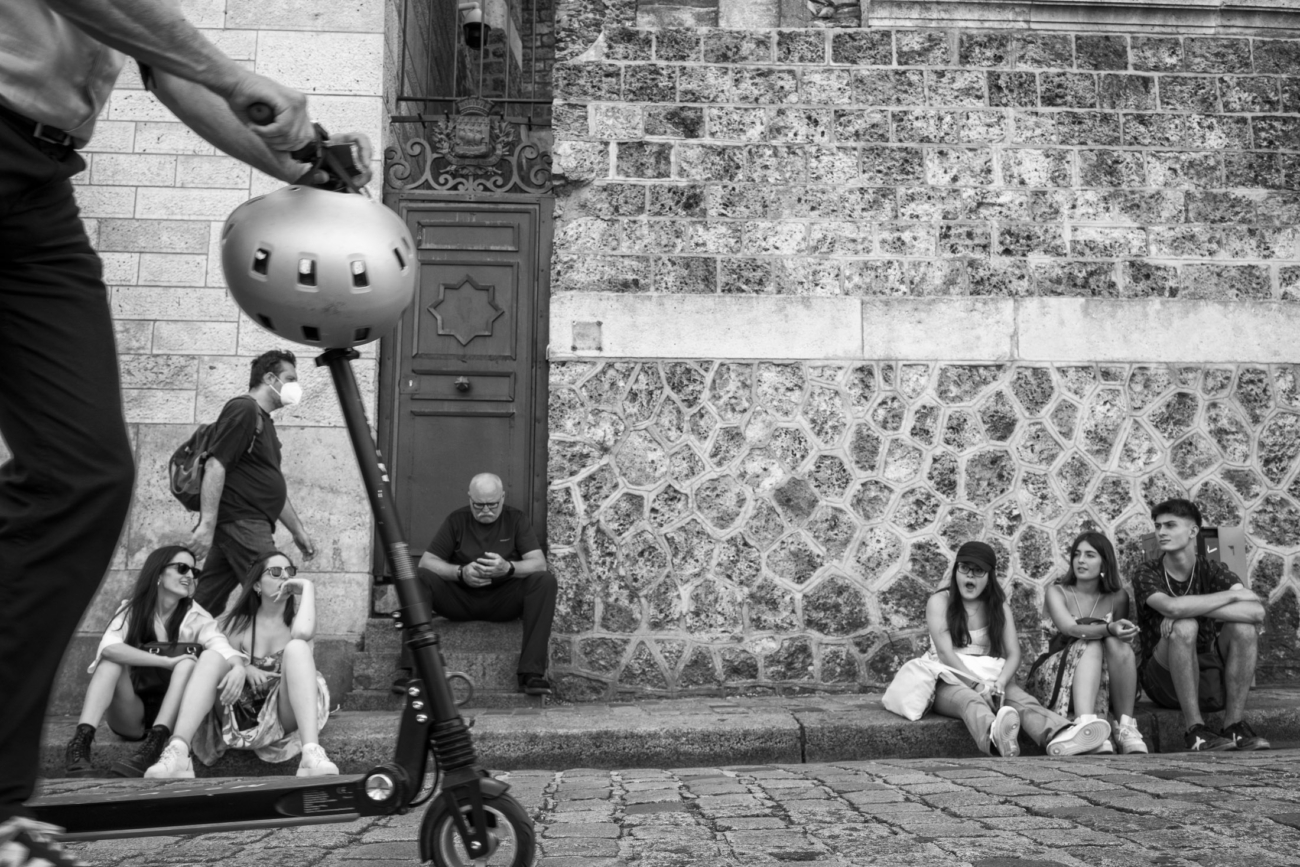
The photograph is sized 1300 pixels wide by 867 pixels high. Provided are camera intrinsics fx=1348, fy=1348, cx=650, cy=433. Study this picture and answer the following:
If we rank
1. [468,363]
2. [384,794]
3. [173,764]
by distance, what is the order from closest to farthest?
[384,794] < [173,764] < [468,363]

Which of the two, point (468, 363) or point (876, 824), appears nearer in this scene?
point (876, 824)

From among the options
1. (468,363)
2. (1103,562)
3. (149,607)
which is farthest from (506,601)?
(1103,562)

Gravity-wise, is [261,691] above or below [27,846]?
below

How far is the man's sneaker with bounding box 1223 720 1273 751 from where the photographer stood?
6250mm

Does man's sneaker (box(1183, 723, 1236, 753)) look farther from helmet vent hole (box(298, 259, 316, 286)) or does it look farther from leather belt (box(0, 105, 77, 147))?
leather belt (box(0, 105, 77, 147))

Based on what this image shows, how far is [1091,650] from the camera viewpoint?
257 inches

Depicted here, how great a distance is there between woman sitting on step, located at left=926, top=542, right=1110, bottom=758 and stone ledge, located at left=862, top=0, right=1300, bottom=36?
3.50 m

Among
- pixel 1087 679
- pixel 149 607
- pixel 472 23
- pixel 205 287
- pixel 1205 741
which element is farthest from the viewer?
pixel 472 23

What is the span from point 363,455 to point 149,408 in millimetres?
5815

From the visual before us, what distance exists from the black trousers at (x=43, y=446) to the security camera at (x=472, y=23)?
8.88 meters

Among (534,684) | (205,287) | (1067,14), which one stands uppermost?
(1067,14)

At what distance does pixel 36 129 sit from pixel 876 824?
8.87 ft

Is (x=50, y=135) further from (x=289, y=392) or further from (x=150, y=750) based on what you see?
(x=289, y=392)

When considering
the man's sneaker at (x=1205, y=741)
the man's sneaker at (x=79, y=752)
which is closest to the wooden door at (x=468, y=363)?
the man's sneaker at (x=79, y=752)
